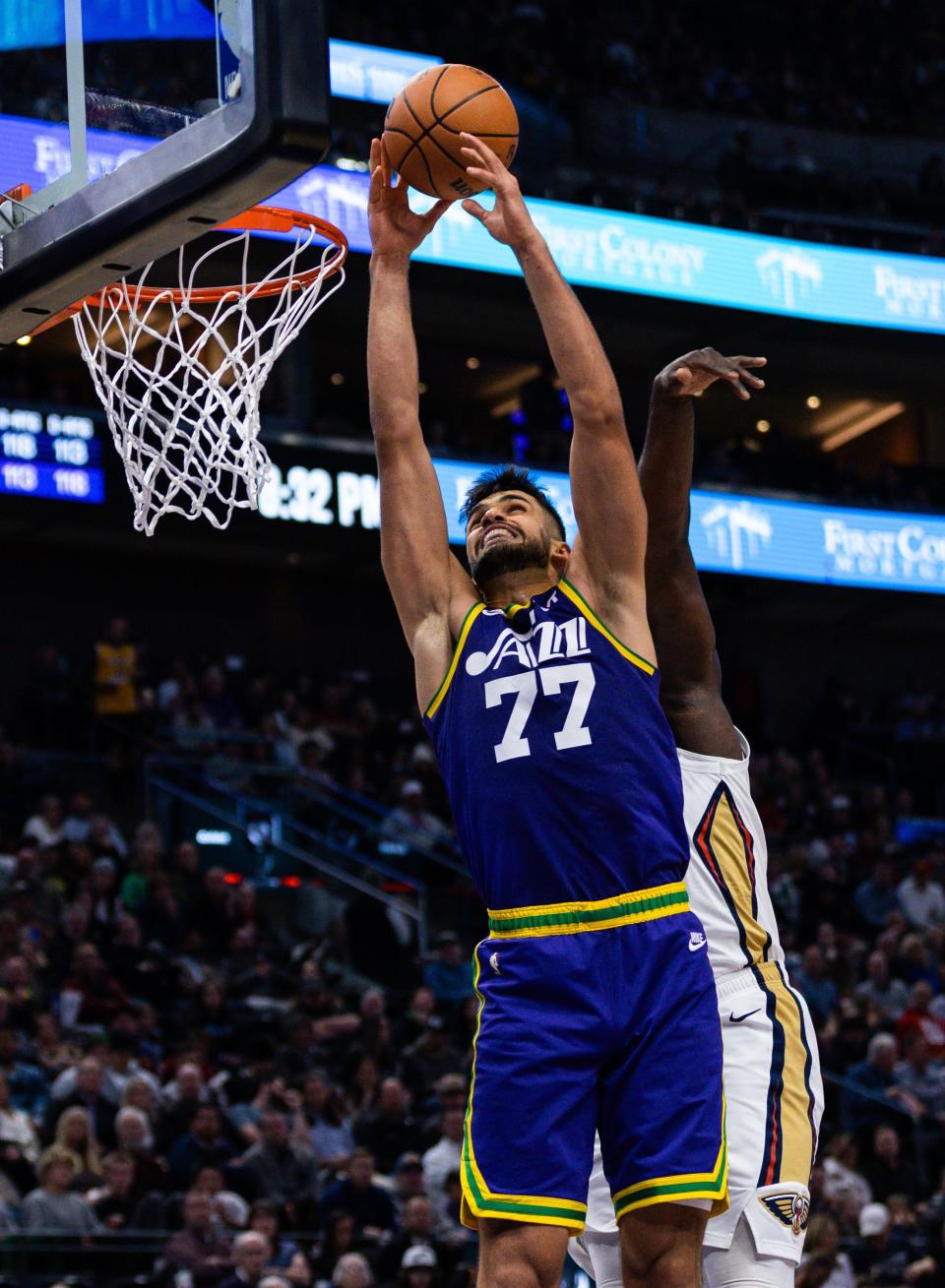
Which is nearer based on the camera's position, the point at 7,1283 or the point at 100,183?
the point at 100,183

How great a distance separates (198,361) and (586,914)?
2.44 m

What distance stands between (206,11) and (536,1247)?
2.83m

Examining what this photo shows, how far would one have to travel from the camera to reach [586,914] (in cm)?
371

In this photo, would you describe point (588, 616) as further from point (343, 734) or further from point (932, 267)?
point (932, 267)

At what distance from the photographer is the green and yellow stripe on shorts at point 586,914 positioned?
146 inches

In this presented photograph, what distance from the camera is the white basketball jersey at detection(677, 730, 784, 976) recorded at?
170 inches

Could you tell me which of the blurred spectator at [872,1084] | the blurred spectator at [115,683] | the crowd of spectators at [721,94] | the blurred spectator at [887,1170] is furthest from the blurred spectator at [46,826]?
the crowd of spectators at [721,94]

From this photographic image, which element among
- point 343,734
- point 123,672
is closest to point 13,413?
point 123,672

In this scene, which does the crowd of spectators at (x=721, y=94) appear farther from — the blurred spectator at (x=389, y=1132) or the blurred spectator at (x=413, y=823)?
the blurred spectator at (x=389, y=1132)

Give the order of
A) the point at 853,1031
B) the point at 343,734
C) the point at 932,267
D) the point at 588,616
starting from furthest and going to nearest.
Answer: the point at 932,267, the point at 343,734, the point at 853,1031, the point at 588,616

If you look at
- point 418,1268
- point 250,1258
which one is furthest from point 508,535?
point 418,1268

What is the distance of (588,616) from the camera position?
12.8ft

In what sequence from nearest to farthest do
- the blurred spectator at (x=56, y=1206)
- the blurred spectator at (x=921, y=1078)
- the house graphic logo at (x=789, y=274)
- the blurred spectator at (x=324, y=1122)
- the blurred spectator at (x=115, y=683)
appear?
the blurred spectator at (x=56, y=1206), the blurred spectator at (x=324, y=1122), the blurred spectator at (x=921, y=1078), the blurred spectator at (x=115, y=683), the house graphic logo at (x=789, y=274)

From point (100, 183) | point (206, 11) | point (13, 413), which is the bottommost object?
point (100, 183)
